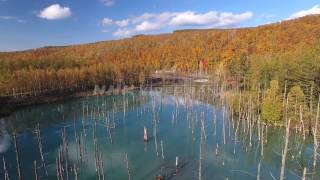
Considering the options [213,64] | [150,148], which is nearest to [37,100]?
[150,148]

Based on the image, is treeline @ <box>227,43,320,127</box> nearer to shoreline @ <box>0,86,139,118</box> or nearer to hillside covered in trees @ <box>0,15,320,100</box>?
hillside covered in trees @ <box>0,15,320,100</box>

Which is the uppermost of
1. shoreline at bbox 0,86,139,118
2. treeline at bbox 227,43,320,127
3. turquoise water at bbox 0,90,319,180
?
treeline at bbox 227,43,320,127

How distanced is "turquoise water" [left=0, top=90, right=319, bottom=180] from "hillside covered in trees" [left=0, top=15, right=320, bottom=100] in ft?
35.8

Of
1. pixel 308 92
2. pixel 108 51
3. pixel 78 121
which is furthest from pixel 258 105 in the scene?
pixel 108 51

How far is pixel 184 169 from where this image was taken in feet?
102

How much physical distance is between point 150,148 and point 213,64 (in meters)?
76.2

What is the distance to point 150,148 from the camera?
124 feet

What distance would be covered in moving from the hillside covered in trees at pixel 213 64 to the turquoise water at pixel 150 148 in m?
10.9

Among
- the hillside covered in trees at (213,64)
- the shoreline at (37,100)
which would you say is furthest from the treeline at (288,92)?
the shoreline at (37,100)

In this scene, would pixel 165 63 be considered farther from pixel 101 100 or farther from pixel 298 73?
pixel 298 73

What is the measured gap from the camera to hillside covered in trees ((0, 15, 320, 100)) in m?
50.8

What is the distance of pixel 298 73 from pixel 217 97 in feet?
71.0

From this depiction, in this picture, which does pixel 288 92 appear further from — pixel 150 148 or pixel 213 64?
pixel 213 64

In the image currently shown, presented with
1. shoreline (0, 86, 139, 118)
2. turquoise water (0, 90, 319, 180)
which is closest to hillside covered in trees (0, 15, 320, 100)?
shoreline (0, 86, 139, 118)
